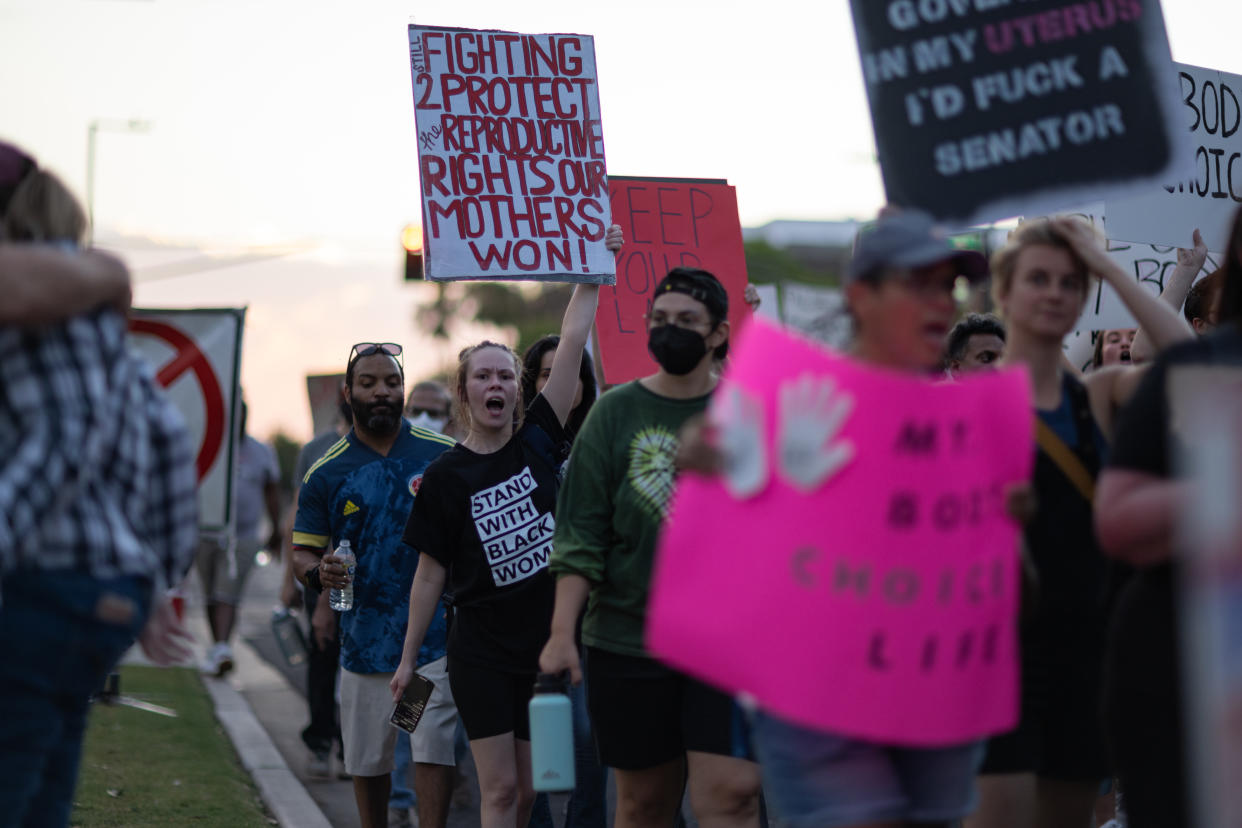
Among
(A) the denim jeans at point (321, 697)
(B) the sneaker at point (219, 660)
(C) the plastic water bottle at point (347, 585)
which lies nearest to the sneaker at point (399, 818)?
(A) the denim jeans at point (321, 697)

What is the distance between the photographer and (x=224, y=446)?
7.71 metres

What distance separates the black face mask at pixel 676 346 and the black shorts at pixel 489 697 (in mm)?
1684

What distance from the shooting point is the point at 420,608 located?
6.17 meters

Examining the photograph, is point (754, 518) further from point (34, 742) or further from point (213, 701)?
point (213, 701)

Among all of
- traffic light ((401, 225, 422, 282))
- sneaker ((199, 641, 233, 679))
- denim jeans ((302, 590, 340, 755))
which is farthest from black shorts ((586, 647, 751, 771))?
sneaker ((199, 641, 233, 679))

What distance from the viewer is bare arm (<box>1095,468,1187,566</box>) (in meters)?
3.07

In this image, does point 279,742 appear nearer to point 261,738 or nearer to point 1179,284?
point 261,738

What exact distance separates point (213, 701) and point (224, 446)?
5307 millimetres

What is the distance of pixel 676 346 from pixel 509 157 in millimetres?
2206

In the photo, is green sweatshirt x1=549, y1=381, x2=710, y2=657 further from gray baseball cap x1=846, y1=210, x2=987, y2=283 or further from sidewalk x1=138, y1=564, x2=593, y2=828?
sidewalk x1=138, y1=564, x2=593, y2=828

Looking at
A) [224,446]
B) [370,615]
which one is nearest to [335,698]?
[224,446]

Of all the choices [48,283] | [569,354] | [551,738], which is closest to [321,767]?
[569,354]

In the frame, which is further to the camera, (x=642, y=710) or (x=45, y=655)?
(x=642, y=710)

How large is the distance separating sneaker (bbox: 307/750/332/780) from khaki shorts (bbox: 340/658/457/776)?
2688 millimetres
